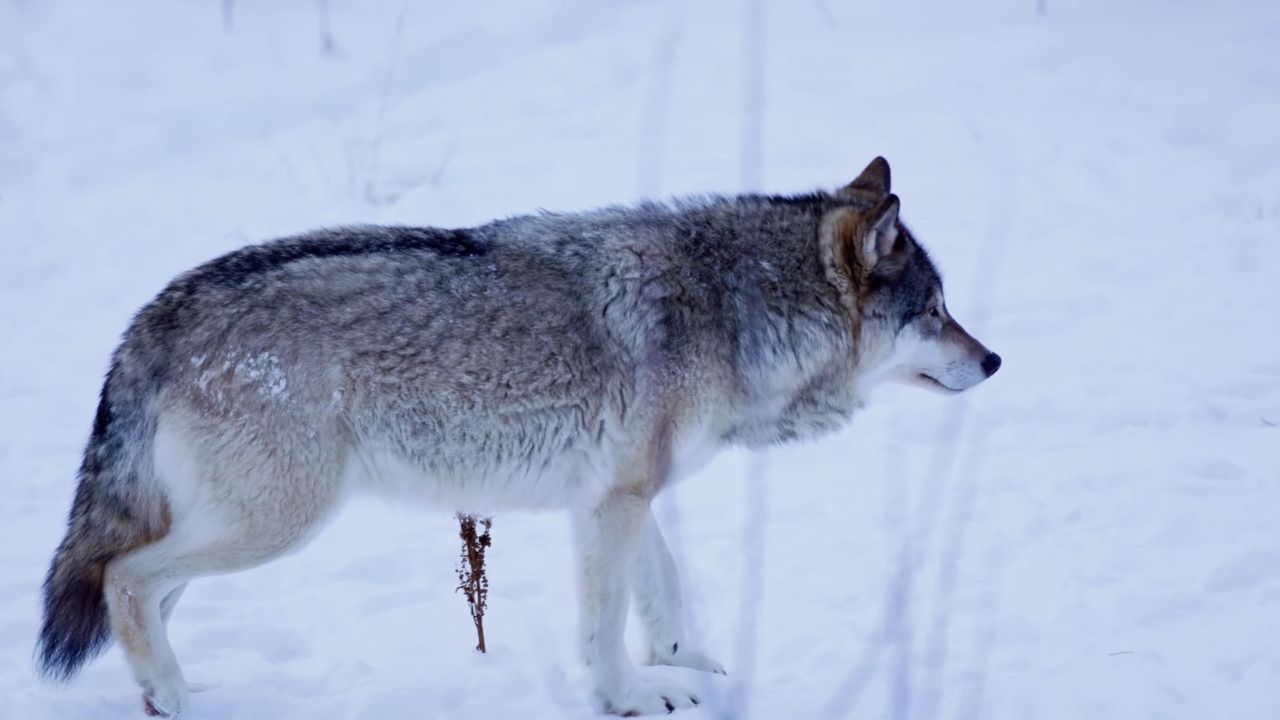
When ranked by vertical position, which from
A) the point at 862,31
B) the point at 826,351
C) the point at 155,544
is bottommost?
the point at 155,544

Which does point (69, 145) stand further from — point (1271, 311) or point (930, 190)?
point (1271, 311)

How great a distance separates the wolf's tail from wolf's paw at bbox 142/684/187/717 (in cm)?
20

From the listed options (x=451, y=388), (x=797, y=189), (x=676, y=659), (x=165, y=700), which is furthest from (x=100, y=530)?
(x=797, y=189)

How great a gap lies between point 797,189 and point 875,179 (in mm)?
3551

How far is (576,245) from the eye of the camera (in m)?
4.22

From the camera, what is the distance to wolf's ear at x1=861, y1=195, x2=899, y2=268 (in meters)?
4.10

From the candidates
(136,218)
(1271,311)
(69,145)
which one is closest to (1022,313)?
(1271,311)

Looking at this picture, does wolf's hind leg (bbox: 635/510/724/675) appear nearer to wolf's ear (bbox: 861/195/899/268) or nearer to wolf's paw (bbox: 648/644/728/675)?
wolf's paw (bbox: 648/644/728/675)

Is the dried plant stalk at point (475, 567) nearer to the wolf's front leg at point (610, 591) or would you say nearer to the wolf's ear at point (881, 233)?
the wolf's front leg at point (610, 591)

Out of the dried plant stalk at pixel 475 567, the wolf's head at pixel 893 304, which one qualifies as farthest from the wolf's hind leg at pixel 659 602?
the wolf's head at pixel 893 304

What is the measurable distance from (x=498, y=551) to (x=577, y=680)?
1.20 m

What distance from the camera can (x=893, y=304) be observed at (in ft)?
14.5

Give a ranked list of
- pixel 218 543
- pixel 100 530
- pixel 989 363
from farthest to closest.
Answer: pixel 989 363 → pixel 100 530 → pixel 218 543

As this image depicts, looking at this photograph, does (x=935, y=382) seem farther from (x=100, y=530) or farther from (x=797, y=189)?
(x=797, y=189)
